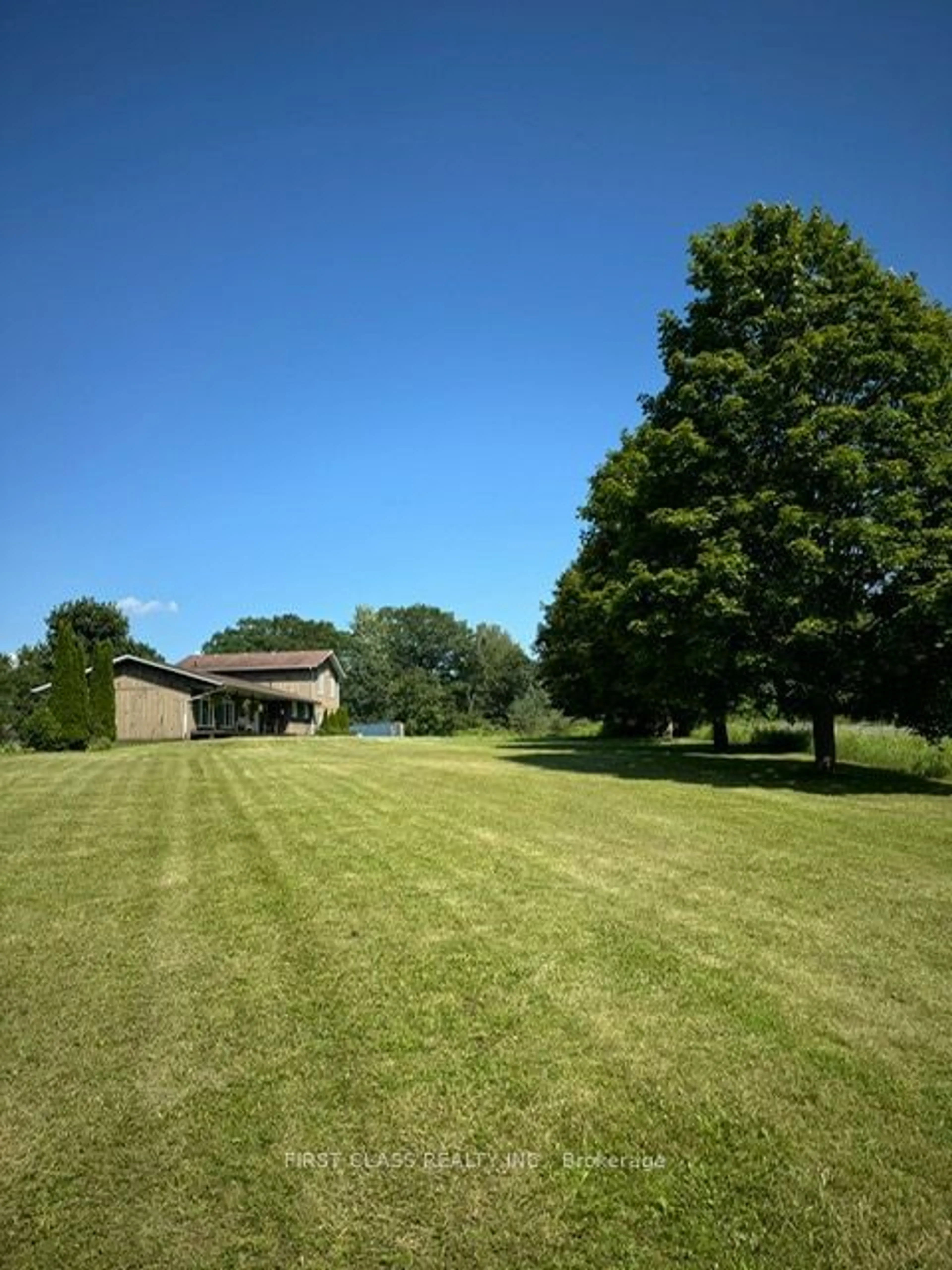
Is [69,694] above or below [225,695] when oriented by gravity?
above

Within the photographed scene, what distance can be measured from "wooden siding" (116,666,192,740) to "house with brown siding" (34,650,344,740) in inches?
1.2

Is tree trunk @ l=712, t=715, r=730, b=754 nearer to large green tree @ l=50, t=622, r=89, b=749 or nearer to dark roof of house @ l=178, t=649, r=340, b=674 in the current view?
large green tree @ l=50, t=622, r=89, b=749

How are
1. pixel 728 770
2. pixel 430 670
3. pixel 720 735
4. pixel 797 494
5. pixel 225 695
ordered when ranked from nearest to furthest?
1. pixel 797 494
2. pixel 728 770
3. pixel 720 735
4. pixel 225 695
5. pixel 430 670

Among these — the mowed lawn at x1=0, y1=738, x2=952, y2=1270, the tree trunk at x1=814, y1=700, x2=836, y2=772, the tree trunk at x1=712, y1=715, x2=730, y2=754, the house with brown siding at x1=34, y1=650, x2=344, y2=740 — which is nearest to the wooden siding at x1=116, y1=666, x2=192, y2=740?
the house with brown siding at x1=34, y1=650, x2=344, y2=740

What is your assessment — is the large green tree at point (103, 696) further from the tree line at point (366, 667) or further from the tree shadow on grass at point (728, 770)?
the tree shadow on grass at point (728, 770)

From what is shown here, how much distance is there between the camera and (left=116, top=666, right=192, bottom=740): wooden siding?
42.5m

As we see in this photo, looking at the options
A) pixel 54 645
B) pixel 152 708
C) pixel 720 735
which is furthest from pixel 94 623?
pixel 720 735

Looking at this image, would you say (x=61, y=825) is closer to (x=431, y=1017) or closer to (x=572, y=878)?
(x=572, y=878)

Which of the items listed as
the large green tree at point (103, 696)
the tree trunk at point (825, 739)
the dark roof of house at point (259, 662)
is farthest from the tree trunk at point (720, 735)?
the dark roof of house at point (259, 662)

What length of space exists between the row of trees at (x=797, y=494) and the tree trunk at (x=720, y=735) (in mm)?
7923

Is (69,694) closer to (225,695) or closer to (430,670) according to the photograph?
(225,695)

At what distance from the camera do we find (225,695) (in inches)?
1918

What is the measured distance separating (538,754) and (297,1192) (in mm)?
23038

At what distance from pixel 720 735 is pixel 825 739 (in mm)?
10826
